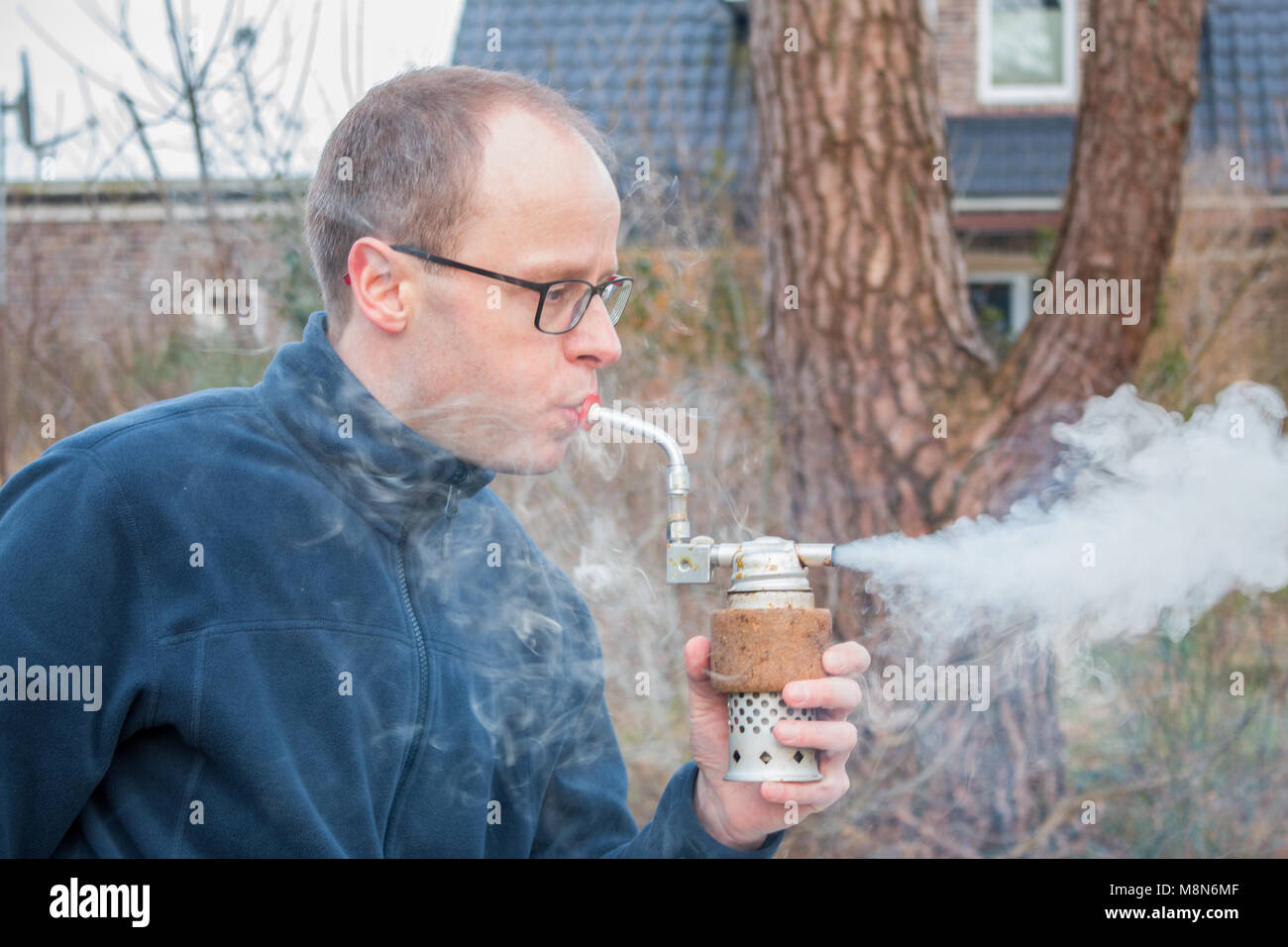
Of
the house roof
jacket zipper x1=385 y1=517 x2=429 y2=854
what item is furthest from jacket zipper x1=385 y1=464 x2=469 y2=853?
the house roof

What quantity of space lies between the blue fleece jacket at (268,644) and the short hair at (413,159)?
197 millimetres

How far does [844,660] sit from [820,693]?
0.21 feet

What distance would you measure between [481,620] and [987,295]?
6159 millimetres

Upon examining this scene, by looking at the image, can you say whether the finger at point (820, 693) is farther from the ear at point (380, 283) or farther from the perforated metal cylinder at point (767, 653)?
the ear at point (380, 283)

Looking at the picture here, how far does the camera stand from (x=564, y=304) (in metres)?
1.81

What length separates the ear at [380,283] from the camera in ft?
5.89

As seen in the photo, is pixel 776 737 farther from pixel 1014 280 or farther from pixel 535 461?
pixel 1014 280

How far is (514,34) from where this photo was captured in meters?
5.55

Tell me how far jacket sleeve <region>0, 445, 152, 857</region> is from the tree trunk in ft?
7.53

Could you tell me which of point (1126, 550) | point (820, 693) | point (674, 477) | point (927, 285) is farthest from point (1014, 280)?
point (820, 693)

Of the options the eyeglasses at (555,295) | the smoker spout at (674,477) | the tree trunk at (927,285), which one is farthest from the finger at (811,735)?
the tree trunk at (927,285)

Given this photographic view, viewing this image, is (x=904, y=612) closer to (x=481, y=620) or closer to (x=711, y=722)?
(x=711, y=722)

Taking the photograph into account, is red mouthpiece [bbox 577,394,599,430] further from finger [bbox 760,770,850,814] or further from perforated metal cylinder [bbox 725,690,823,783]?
finger [bbox 760,770,850,814]

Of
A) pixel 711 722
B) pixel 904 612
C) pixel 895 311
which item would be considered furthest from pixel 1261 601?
pixel 711 722
